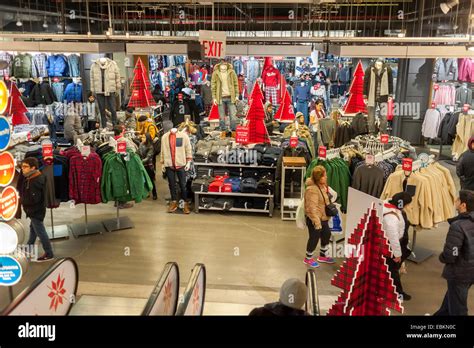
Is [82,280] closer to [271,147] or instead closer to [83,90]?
[271,147]

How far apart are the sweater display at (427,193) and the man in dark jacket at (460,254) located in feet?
4.65

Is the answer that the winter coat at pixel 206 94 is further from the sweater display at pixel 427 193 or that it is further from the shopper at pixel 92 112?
the sweater display at pixel 427 193

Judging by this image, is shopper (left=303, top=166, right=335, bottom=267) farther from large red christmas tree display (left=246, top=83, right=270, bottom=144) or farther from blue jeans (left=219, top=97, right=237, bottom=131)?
blue jeans (left=219, top=97, right=237, bottom=131)

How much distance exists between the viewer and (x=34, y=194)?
20.2 ft

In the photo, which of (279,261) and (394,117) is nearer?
(279,261)

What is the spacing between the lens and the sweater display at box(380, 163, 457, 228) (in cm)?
624

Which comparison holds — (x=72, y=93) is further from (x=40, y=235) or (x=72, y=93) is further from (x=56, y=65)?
(x=40, y=235)

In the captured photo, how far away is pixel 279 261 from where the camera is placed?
21.9 feet

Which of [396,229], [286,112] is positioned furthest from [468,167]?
[286,112]

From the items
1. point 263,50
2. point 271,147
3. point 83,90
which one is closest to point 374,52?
point 263,50

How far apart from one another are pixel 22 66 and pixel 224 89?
20.0 ft

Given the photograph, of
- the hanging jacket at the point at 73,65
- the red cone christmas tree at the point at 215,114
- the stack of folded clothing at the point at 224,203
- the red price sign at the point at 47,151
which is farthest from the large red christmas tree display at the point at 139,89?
the red price sign at the point at 47,151

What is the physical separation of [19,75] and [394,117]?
10.6 m

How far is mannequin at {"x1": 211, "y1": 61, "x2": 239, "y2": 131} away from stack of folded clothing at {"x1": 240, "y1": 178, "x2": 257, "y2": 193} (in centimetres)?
272
